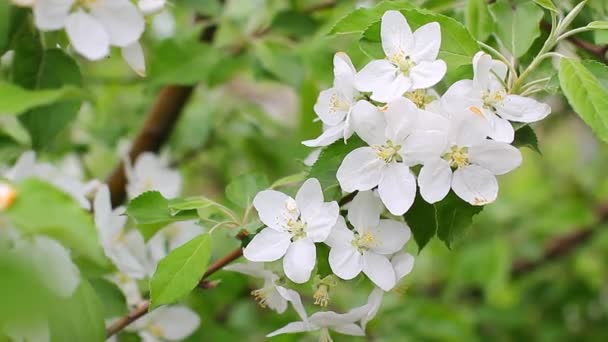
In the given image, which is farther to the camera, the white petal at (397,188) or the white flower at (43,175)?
the white flower at (43,175)

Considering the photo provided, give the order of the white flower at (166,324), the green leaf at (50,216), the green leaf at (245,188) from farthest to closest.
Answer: the white flower at (166,324) < the green leaf at (245,188) < the green leaf at (50,216)

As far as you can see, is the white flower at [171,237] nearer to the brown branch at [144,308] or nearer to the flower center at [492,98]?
the brown branch at [144,308]

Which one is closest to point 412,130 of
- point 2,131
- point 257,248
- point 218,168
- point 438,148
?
point 438,148

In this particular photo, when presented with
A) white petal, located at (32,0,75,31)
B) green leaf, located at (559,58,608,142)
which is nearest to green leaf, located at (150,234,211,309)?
white petal, located at (32,0,75,31)

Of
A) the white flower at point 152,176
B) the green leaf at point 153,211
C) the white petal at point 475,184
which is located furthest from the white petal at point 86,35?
the white flower at point 152,176

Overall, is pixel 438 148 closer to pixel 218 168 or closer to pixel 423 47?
pixel 423 47

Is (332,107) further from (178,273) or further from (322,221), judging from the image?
(178,273)

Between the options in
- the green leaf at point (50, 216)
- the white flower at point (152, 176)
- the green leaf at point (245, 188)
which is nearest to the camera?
the green leaf at point (50, 216)

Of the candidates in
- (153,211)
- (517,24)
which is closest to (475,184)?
(517,24)
